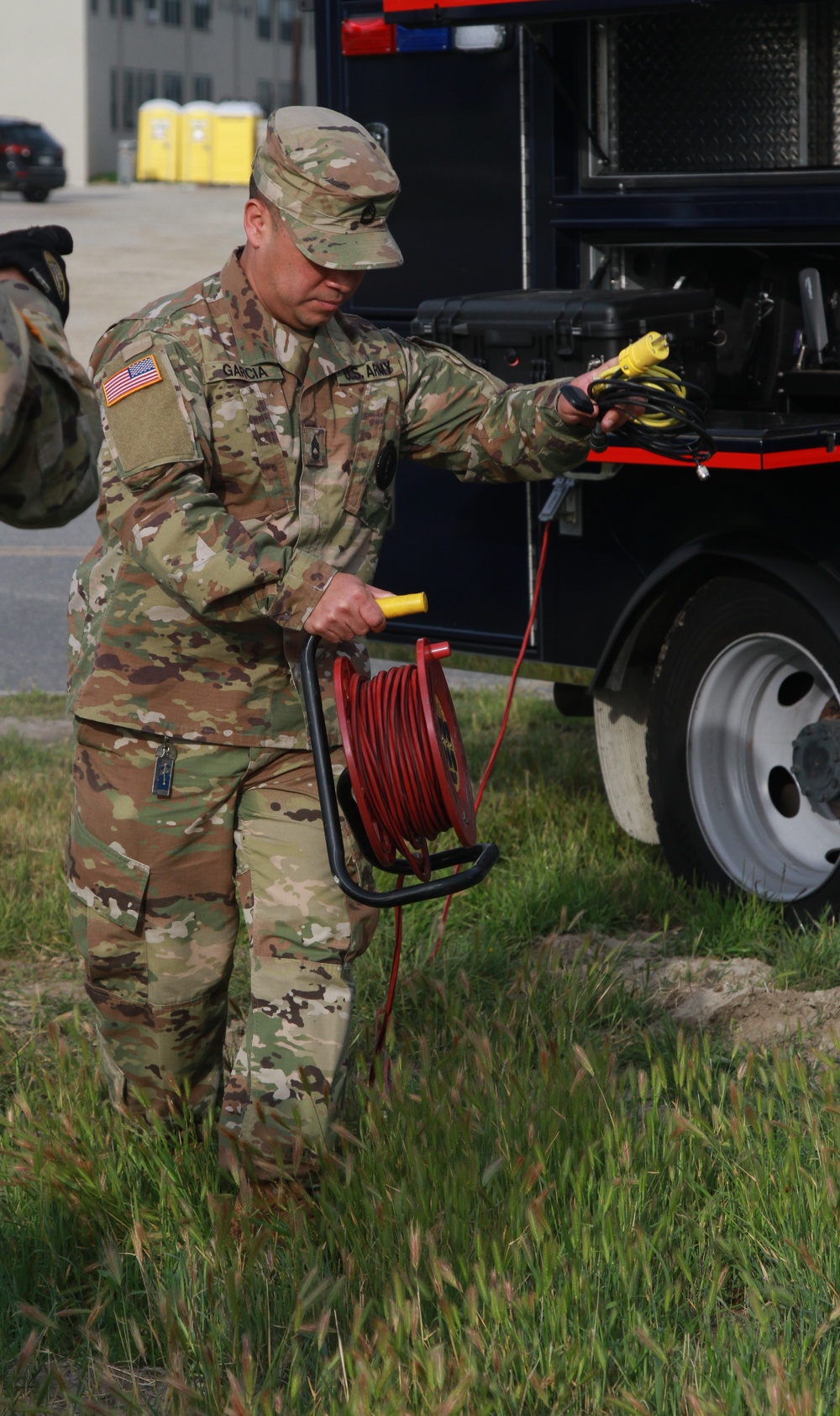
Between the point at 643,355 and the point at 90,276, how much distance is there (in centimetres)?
2056

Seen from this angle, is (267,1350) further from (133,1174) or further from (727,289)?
(727,289)

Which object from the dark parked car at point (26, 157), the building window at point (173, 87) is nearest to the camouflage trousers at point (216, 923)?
the dark parked car at point (26, 157)

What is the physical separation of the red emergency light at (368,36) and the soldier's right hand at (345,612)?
2.43 m

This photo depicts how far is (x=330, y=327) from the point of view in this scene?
10.7 ft

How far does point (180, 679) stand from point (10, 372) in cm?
75

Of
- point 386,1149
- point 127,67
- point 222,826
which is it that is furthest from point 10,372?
point 127,67

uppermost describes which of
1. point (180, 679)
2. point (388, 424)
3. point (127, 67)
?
point (127, 67)

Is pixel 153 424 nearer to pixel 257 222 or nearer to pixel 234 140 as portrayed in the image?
pixel 257 222

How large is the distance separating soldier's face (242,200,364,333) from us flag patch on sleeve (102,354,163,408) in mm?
260

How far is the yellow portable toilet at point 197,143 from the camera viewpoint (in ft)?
140

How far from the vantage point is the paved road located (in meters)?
8.64

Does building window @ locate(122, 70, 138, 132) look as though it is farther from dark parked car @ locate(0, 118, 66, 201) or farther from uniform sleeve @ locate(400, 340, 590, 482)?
uniform sleeve @ locate(400, 340, 590, 482)

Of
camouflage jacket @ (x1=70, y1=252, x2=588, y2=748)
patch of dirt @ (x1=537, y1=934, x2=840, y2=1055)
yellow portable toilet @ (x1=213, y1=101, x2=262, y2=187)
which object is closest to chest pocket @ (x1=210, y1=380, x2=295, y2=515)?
camouflage jacket @ (x1=70, y1=252, x2=588, y2=748)

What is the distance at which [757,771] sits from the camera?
14.7 feet
